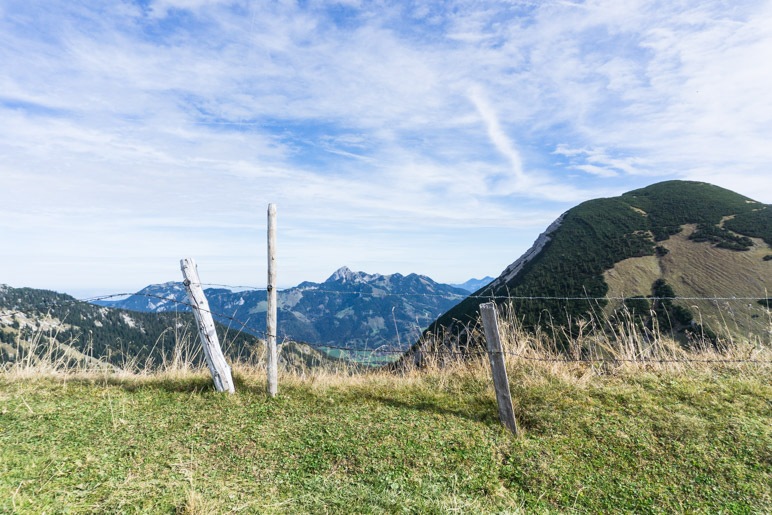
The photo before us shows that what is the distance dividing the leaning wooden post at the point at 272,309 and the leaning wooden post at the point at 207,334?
773 millimetres

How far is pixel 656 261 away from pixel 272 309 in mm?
120265

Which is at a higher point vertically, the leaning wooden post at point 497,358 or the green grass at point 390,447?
the leaning wooden post at point 497,358

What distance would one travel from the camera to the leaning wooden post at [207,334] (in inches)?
299

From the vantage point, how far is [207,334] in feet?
25.2

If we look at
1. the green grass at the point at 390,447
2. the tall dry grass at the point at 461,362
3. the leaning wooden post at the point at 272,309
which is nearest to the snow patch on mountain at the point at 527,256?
the tall dry grass at the point at 461,362

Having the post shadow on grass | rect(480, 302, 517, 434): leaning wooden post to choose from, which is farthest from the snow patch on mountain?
rect(480, 302, 517, 434): leaning wooden post

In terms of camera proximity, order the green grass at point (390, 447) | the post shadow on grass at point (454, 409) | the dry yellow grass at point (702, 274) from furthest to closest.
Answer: the dry yellow grass at point (702, 274), the post shadow on grass at point (454, 409), the green grass at point (390, 447)

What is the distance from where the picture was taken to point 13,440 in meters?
5.27

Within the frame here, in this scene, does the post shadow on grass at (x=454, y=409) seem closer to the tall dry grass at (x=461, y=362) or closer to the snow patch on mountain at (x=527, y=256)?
the tall dry grass at (x=461, y=362)

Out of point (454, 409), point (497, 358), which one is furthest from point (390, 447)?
point (497, 358)

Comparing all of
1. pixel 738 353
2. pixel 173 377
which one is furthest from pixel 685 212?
pixel 173 377

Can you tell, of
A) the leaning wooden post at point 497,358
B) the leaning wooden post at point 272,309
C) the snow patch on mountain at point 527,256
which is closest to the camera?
the leaning wooden post at point 497,358

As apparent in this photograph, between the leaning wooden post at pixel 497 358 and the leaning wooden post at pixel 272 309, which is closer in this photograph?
the leaning wooden post at pixel 497 358

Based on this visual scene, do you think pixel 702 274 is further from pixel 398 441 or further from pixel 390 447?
pixel 390 447
